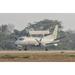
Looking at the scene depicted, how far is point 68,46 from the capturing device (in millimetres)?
1005

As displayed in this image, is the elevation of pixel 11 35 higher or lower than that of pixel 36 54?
higher

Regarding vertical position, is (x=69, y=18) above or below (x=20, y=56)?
above

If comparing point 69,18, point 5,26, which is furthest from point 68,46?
point 5,26

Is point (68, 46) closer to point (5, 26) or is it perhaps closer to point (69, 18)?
point (69, 18)

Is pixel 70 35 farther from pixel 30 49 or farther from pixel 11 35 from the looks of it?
pixel 11 35

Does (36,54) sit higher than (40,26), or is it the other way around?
(40,26)
